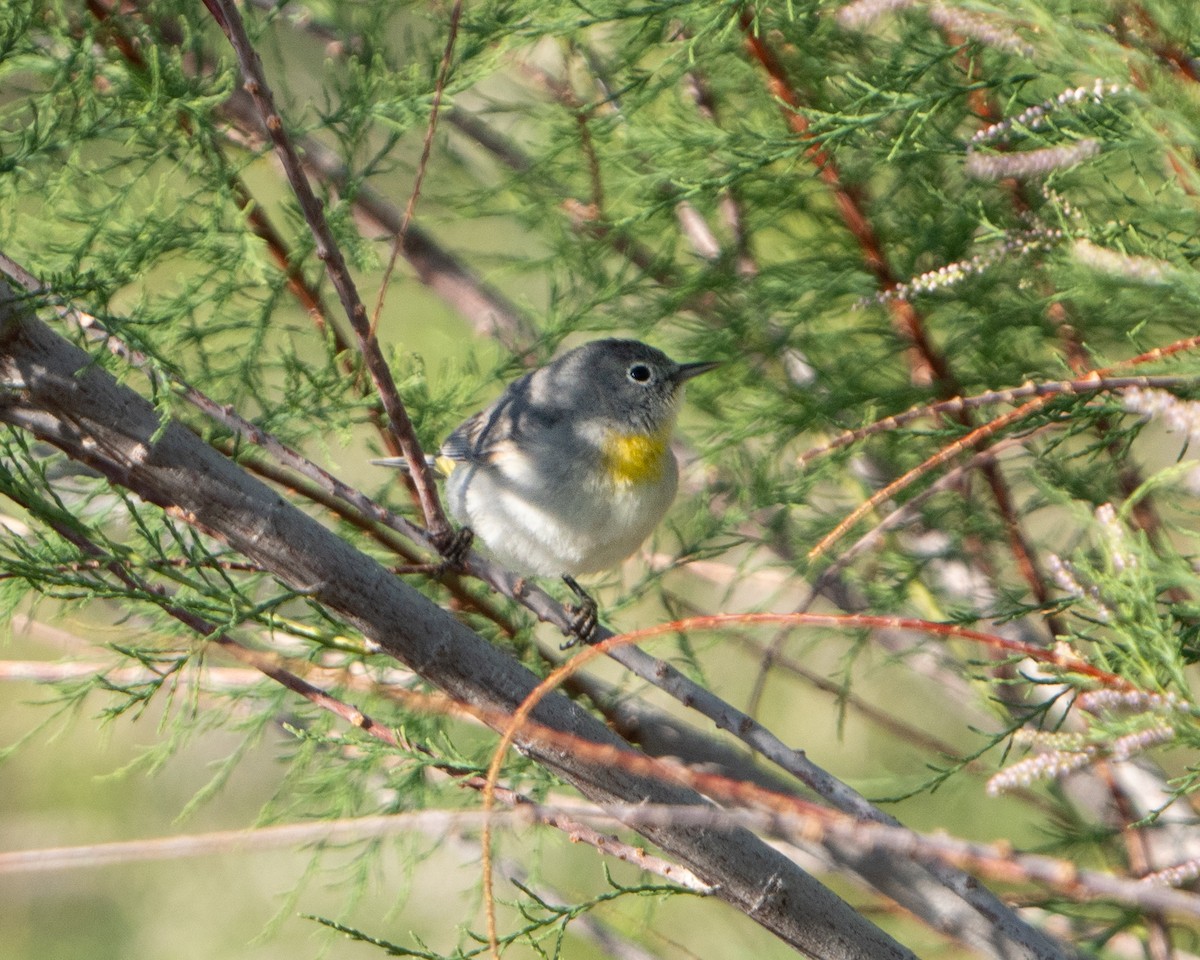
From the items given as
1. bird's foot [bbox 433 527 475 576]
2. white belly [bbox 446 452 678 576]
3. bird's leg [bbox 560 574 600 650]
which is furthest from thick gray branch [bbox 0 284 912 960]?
white belly [bbox 446 452 678 576]

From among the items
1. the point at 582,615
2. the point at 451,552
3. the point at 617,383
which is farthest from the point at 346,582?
the point at 617,383

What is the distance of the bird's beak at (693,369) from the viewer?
303cm

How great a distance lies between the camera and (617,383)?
346 cm

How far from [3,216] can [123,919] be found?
116 inches

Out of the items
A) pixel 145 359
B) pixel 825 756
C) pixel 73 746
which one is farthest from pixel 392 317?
pixel 145 359

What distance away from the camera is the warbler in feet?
10.4

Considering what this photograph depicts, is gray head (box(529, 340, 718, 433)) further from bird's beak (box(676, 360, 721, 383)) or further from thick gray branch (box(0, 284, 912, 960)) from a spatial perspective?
thick gray branch (box(0, 284, 912, 960))

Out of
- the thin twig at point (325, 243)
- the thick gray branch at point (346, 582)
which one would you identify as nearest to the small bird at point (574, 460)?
the thin twig at point (325, 243)

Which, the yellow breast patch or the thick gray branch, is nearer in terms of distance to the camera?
the thick gray branch

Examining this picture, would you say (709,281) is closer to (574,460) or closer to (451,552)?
(574,460)

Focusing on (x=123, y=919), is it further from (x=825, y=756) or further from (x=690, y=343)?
(x=690, y=343)

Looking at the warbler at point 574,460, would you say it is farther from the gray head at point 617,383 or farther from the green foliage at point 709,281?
the green foliage at point 709,281

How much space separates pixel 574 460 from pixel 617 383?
287 mm

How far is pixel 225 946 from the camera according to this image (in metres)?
4.52
